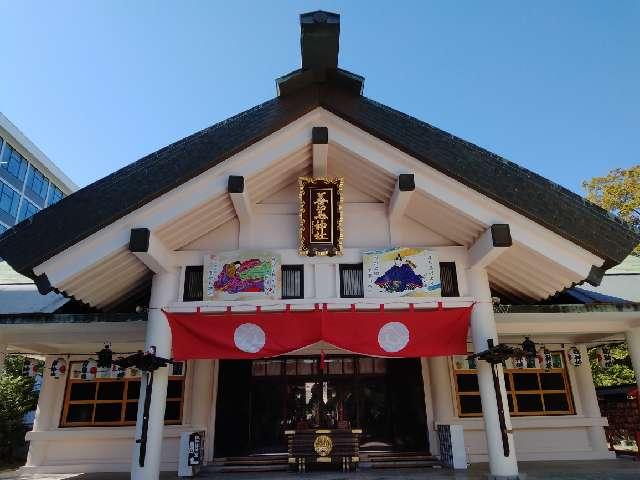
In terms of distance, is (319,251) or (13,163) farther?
(13,163)

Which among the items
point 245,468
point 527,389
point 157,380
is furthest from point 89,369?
point 527,389

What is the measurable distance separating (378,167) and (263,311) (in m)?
3.36

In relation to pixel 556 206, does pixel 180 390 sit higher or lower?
lower

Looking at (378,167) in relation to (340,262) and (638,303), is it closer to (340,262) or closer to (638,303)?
(340,262)

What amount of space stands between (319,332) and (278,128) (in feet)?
12.2

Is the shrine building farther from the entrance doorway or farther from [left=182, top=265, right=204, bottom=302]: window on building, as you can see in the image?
the entrance doorway

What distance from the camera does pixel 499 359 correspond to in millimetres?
7176

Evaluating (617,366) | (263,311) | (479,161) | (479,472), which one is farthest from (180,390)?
(617,366)

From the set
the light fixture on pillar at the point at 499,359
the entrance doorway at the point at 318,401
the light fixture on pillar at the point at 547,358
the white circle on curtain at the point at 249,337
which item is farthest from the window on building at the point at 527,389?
the white circle on curtain at the point at 249,337

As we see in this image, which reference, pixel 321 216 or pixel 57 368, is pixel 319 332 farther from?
pixel 57 368

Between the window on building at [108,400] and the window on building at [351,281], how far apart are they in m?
5.65

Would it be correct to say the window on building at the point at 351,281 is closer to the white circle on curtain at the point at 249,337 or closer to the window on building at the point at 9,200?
the white circle on curtain at the point at 249,337

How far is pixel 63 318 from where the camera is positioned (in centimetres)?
816

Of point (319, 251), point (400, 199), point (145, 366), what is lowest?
point (145, 366)
